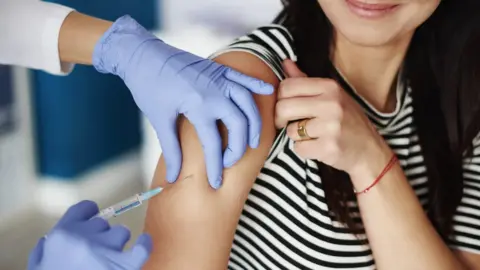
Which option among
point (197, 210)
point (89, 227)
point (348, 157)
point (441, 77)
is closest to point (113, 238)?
point (89, 227)

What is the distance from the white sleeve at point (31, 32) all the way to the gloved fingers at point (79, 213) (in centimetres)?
36

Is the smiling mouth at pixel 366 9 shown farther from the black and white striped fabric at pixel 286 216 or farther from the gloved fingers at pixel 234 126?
the gloved fingers at pixel 234 126

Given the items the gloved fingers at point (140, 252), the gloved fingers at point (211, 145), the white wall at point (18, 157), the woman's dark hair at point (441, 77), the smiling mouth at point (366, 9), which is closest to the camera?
the gloved fingers at point (140, 252)

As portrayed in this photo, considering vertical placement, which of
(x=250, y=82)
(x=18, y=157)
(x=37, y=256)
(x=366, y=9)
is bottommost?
(x=37, y=256)

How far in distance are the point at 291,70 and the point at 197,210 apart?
0.86 feet

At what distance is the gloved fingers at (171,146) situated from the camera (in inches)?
34.3

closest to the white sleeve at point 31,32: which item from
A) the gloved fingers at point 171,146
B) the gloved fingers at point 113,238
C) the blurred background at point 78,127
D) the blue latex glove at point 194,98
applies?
the blue latex glove at point 194,98

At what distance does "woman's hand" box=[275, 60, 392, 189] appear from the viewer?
3.00ft

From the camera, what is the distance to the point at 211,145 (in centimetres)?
85

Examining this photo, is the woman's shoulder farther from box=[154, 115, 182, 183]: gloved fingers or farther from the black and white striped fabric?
box=[154, 115, 182, 183]: gloved fingers

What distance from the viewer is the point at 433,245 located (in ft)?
3.35

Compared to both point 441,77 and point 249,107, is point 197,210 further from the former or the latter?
point 441,77

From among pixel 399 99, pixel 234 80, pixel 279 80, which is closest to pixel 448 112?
pixel 399 99

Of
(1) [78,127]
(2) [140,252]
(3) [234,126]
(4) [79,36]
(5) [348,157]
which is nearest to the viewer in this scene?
(2) [140,252]
